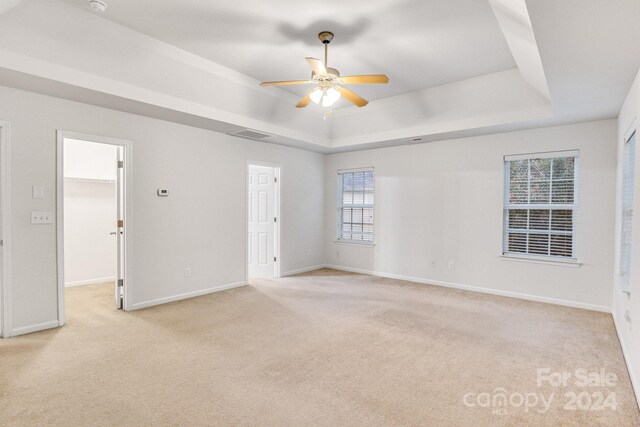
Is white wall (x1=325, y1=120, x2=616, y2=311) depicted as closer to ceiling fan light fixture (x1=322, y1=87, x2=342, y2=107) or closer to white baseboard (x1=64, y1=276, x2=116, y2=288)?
ceiling fan light fixture (x1=322, y1=87, x2=342, y2=107)


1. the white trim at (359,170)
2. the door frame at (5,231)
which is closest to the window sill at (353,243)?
the white trim at (359,170)

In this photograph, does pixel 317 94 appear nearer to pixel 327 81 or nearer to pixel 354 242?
pixel 327 81

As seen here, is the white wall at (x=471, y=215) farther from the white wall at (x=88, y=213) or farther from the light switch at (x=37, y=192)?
the light switch at (x=37, y=192)

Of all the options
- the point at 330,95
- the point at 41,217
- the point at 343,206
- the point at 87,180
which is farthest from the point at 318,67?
the point at 87,180

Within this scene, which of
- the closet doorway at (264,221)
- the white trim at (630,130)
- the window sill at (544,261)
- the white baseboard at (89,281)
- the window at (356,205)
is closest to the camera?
the white trim at (630,130)

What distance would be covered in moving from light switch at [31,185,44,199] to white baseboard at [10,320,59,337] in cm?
128

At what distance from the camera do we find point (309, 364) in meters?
2.77

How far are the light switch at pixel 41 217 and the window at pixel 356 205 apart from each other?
464 cm

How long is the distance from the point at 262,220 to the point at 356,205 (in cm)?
185

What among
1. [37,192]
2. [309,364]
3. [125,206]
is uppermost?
[37,192]

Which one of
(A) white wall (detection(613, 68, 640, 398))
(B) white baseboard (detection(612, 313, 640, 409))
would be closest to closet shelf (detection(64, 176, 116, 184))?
(A) white wall (detection(613, 68, 640, 398))

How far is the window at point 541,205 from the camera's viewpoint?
4484 mm

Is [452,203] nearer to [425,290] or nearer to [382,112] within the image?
[425,290]

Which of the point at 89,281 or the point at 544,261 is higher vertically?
the point at 544,261
